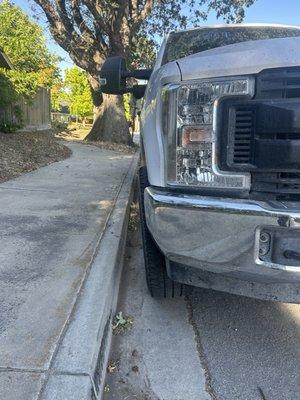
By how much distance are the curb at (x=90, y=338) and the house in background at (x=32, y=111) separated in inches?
470

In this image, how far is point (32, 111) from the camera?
18.4 metres

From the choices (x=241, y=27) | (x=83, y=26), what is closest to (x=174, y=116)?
(x=241, y=27)

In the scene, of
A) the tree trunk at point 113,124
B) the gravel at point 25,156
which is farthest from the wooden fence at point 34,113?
the tree trunk at point 113,124

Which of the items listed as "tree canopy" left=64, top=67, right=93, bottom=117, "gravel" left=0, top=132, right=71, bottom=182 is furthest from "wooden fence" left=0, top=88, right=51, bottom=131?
"tree canopy" left=64, top=67, right=93, bottom=117

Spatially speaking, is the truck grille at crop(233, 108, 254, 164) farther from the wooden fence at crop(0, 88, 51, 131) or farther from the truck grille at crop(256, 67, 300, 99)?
the wooden fence at crop(0, 88, 51, 131)

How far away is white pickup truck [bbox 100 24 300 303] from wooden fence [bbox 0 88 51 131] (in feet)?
41.6

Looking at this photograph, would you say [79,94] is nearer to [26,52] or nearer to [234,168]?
[26,52]

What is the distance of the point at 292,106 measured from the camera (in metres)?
2.14

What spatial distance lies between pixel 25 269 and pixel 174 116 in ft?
5.45

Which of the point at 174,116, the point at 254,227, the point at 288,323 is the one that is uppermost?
the point at 174,116

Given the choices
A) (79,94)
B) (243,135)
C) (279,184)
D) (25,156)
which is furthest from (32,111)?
(79,94)

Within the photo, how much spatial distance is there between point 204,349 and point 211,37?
2.90m

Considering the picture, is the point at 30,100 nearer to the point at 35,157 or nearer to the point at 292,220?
the point at 35,157

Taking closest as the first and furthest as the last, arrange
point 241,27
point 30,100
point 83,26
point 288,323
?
1. point 288,323
2. point 241,27
3. point 30,100
4. point 83,26
